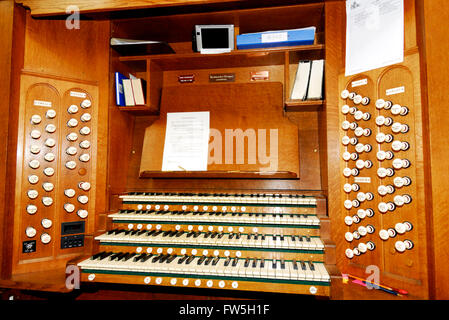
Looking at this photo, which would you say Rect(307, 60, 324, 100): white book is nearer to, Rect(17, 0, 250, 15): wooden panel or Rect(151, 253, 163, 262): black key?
Rect(17, 0, 250, 15): wooden panel

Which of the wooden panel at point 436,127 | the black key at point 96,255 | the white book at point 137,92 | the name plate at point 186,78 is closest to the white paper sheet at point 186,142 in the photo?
the white book at point 137,92

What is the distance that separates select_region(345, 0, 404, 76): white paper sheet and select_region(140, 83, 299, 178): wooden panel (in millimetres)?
712

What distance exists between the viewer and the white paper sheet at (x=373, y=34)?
63.9 inches

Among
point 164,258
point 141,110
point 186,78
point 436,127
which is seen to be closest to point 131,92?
point 141,110

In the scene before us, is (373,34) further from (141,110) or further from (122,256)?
(122,256)

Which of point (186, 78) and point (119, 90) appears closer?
point (119, 90)

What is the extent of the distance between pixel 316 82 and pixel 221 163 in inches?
43.8

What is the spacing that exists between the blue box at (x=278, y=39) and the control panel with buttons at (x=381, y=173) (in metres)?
0.54

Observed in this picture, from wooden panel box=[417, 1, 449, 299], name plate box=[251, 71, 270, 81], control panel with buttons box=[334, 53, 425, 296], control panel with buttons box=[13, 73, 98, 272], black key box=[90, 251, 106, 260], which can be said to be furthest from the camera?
name plate box=[251, 71, 270, 81]

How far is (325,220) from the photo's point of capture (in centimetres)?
176

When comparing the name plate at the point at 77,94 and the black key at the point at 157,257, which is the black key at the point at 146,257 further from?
the name plate at the point at 77,94

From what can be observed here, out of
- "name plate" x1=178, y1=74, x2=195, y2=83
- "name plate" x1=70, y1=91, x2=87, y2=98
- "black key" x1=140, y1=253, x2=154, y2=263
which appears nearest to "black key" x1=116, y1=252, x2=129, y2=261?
"black key" x1=140, y1=253, x2=154, y2=263

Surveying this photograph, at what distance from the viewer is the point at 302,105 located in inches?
83.8

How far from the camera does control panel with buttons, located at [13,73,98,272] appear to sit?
1.92m
